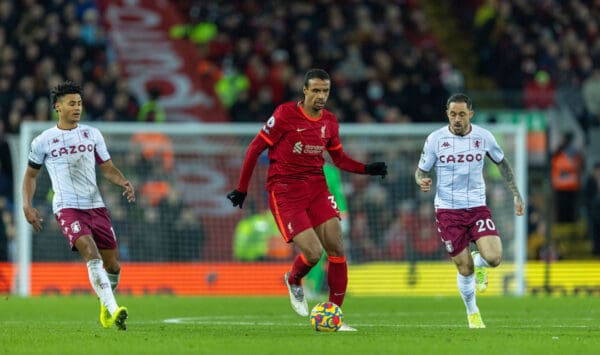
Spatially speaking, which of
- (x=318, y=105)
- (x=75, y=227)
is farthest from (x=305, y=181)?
(x=75, y=227)

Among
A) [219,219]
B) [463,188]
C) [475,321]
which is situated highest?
[463,188]

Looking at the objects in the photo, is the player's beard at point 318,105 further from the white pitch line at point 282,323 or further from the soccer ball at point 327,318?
the white pitch line at point 282,323

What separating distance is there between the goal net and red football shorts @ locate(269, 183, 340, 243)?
30.1 feet

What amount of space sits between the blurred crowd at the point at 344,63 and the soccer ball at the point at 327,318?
1061 cm

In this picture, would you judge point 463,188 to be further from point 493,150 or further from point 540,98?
point 540,98

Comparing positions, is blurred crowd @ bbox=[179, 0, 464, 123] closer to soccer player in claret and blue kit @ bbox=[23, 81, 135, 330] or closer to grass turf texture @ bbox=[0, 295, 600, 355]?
grass turf texture @ bbox=[0, 295, 600, 355]

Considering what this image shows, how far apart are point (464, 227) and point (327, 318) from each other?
6.31 feet

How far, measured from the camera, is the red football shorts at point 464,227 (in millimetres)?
13008

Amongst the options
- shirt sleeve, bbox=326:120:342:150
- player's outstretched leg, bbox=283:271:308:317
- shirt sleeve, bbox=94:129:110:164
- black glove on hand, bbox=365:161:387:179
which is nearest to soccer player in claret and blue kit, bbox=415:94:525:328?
black glove on hand, bbox=365:161:387:179

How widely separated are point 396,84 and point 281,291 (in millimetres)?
5787

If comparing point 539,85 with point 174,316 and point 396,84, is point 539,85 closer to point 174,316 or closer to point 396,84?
point 396,84

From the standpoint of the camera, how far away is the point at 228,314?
15.7m

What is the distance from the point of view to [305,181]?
1278 cm

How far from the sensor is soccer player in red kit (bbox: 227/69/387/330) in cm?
1259
